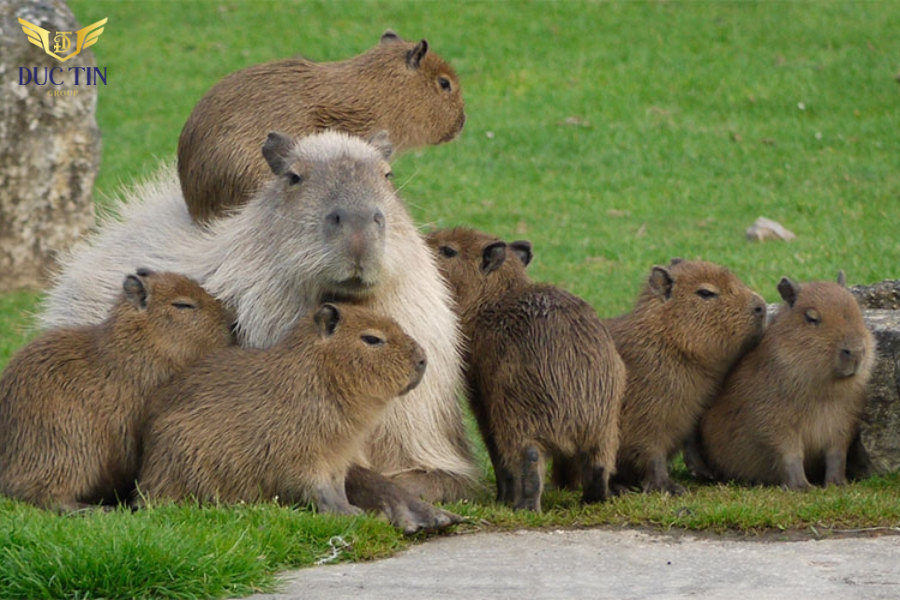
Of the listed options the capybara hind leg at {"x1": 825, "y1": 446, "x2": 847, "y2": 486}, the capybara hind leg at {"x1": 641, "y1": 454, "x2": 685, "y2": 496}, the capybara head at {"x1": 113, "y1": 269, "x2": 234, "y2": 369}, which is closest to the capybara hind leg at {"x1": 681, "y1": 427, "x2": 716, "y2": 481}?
the capybara hind leg at {"x1": 641, "y1": 454, "x2": 685, "y2": 496}

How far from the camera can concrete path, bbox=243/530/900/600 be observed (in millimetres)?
4762

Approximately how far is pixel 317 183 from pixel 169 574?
6.41 ft

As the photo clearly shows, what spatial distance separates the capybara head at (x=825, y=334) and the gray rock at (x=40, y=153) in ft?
23.4

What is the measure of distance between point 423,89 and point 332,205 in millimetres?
1695

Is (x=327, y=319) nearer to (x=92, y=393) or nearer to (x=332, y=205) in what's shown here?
(x=332, y=205)

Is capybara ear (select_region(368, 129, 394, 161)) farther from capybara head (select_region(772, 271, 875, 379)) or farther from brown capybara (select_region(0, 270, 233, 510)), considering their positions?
capybara head (select_region(772, 271, 875, 379))

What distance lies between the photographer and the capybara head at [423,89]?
Answer: 7391 millimetres

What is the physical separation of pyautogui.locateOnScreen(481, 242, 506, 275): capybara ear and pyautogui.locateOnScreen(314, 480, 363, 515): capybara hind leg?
1.46 metres

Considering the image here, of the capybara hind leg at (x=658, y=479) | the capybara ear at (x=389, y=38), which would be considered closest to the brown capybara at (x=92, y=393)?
the capybara hind leg at (x=658, y=479)

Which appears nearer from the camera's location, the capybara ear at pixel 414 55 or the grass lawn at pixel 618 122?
the capybara ear at pixel 414 55

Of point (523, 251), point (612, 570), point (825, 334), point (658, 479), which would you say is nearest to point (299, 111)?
point (523, 251)

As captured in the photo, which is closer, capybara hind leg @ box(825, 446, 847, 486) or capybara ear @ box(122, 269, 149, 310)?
capybara ear @ box(122, 269, 149, 310)

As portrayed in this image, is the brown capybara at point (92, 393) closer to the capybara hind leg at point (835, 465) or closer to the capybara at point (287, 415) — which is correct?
the capybara at point (287, 415)

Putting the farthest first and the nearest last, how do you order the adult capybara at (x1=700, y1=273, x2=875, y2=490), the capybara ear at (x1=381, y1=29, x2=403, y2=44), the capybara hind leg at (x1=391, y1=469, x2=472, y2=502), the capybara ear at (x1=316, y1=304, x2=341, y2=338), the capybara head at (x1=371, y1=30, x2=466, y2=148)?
the capybara ear at (x1=381, y1=29, x2=403, y2=44) < the capybara head at (x1=371, y1=30, x2=466, y2=148) < the adult capybara at (x1=700, y1=273, x2=875, y2=490) < the capybara hind leg at (x1=391, y1=469, x2=472, y2=502) < the capybara ear at (x1=316, y1=304, x2=341, y2=338)
